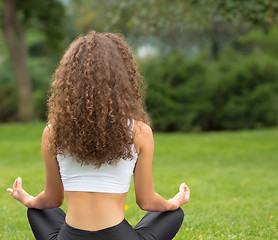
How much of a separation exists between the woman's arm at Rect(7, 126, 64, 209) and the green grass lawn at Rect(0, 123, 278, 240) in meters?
1.45

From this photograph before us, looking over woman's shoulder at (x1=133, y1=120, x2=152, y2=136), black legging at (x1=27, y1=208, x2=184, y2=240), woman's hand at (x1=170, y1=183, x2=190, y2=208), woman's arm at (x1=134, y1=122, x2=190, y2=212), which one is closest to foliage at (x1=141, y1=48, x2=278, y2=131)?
woman's hand at (x1=170, y1=183, x2=190, y2=208)

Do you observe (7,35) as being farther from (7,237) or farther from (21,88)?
(7,237)

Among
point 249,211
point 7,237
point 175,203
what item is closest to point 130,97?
point 175,203

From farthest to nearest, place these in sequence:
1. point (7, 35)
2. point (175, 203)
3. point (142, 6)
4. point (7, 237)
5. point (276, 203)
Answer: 1. point (7, 35)
2. point (142, 6)
3. point (276, 203)
4. point (7, 237)
5. point (175, 203)

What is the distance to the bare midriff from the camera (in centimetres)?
227

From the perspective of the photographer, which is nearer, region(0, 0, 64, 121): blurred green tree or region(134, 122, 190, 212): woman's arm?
region(134, 122, 190, 212): woman's arm

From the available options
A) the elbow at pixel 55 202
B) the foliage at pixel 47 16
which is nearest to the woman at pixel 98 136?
the elbow at pixel 55 202

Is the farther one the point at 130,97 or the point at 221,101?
the point at 221,101

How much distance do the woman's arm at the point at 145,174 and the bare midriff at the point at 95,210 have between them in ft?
0.53

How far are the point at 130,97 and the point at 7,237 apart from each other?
231 centimetres

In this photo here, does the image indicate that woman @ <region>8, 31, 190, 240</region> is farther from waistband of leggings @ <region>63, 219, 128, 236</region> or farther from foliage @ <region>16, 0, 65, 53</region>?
foliage @ <region>16, 0, 65, 53</region>

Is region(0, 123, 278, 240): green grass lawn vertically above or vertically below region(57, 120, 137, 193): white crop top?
below

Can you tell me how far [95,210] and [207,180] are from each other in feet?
17.5

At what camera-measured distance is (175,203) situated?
259 cm
